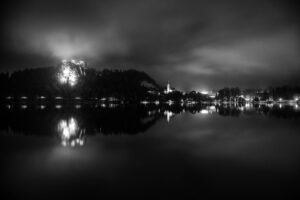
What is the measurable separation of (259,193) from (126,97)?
137 metres

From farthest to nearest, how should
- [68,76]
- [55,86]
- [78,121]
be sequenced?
[55,86] → [68,76] → [78,121]

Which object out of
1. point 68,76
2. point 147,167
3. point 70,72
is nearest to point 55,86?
point 68,76

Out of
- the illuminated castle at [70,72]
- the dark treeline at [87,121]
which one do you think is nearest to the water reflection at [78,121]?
the dark treeline at [87,121]

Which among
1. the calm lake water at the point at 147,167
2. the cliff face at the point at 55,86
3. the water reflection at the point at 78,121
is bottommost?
the calm lake water at the point at 147,167

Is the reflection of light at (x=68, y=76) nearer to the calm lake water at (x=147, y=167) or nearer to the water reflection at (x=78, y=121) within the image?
the water reflection at (x=78, y=121)

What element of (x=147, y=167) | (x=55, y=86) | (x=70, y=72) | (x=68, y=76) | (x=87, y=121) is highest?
(x=70, y=72)

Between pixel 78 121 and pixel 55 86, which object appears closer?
pixel 78 121

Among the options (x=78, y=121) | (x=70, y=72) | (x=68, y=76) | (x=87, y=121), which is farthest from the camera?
(x=70, y=72)

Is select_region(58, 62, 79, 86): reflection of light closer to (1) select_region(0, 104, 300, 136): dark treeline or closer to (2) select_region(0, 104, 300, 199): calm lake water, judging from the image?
(1) select_region(0, 104, 300, 136): dark treeline

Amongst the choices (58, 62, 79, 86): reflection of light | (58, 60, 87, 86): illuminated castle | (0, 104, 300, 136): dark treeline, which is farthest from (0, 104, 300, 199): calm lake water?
(58, 60, 87, 86): illuminated castle

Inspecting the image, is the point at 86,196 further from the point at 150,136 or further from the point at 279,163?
the point at 150,136

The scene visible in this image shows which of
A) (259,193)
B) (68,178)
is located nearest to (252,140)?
(259,193)

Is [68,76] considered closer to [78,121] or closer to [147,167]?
[78,121]

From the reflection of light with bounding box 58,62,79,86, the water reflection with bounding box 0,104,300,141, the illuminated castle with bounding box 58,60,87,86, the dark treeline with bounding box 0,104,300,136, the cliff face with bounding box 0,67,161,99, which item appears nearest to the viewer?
the water reflection with bounding box 0,104,300,141
